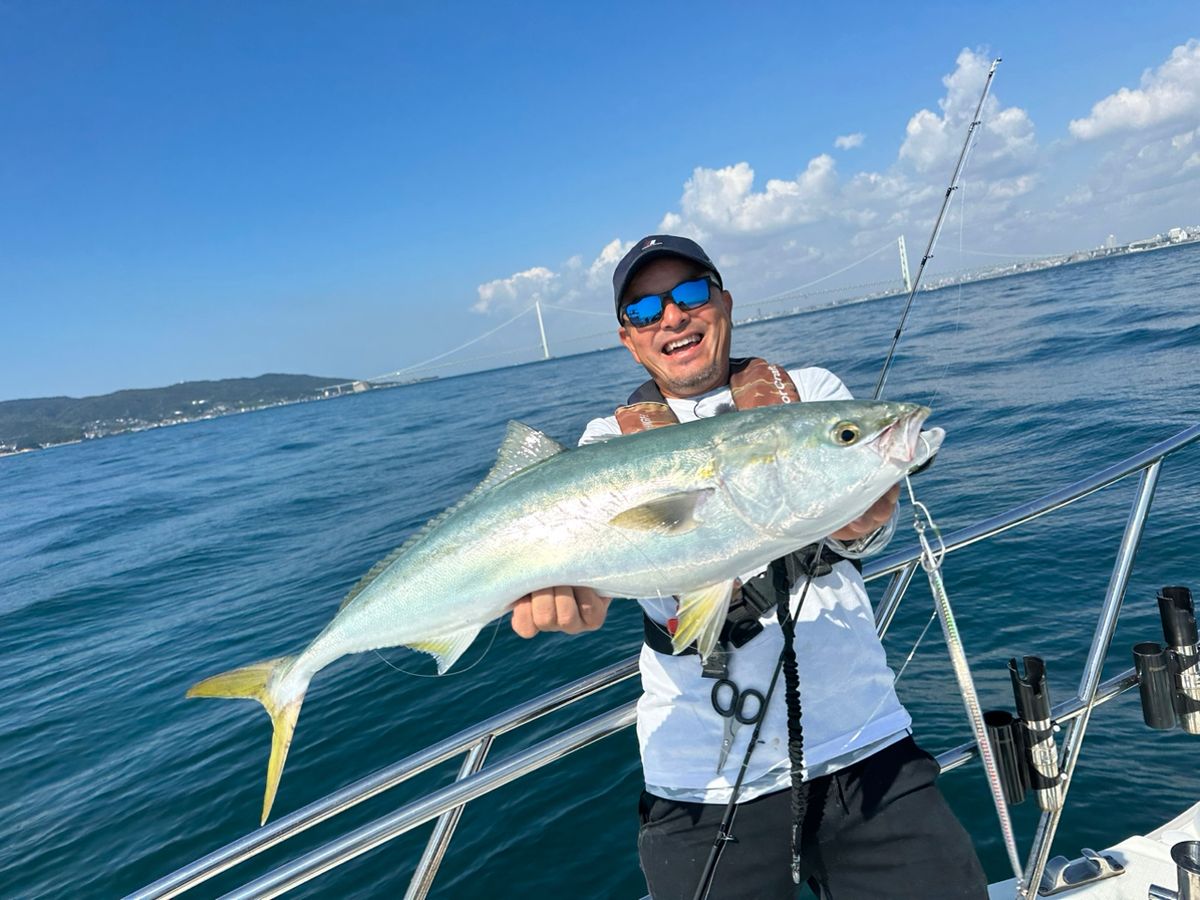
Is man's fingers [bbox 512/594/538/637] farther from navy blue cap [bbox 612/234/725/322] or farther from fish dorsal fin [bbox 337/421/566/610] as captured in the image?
navy blue cap [bbox 612/234/725/322]

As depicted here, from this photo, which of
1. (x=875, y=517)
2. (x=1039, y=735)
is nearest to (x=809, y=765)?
(x=875, y=517)

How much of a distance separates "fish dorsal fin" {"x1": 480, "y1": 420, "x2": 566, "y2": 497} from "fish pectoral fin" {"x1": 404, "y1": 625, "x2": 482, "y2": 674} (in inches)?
24.8

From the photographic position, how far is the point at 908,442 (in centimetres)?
239

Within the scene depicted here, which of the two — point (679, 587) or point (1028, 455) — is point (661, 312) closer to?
point (679, 587)

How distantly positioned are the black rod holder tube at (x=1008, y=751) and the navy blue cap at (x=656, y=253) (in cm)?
253

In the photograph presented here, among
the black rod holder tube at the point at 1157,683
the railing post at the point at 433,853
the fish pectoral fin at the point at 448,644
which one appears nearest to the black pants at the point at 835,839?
the railing post at the point at 433,853

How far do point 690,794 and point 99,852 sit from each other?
8.29 m

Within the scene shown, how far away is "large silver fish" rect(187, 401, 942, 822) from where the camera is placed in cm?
245

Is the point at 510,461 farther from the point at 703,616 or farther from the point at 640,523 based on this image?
the point at 703,616

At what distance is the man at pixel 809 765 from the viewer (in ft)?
8.32

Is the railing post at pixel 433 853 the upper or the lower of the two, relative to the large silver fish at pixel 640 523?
lower

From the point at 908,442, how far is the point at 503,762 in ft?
6.60

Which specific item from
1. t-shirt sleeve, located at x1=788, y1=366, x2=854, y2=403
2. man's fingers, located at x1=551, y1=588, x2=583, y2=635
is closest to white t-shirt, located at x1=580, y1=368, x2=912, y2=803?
man's fingers, located at x1=551, y1=588, x2=583, y2=635

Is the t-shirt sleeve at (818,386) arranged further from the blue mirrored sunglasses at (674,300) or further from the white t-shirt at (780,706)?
the white t-shirt at (780,706)
